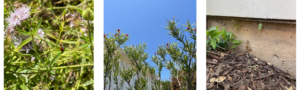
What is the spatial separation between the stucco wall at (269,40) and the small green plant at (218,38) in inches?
1.6

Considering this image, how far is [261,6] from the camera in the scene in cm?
78

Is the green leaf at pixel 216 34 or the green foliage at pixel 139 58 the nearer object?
the green foliage at pixel 139 58

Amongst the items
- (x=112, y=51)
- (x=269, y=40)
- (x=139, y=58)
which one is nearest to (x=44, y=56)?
(x=112, y=51)

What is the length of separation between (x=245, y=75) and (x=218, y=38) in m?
0.25

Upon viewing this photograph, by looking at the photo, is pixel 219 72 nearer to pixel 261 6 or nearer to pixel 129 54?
pixel 261 6

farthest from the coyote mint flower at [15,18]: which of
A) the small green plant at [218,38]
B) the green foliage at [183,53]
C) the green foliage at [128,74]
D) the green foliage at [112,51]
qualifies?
the small green plant at [218,38]

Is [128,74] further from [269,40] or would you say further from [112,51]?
[269,40]

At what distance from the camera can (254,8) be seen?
0.80 metres

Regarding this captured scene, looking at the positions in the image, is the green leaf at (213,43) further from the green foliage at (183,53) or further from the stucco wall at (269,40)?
the green foliage at (183,53)

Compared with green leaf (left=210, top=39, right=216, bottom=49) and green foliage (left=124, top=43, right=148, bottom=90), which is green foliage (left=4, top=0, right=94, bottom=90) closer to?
green foliage (left=124, top=43, right=148, bottom=90)

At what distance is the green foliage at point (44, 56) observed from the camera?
600 mm

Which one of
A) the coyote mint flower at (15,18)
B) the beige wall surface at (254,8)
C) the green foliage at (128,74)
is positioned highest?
the beige wall surface at (254,8)

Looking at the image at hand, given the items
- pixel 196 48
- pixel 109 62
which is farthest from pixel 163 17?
pixel 109 62

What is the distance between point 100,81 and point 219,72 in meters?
0.65
